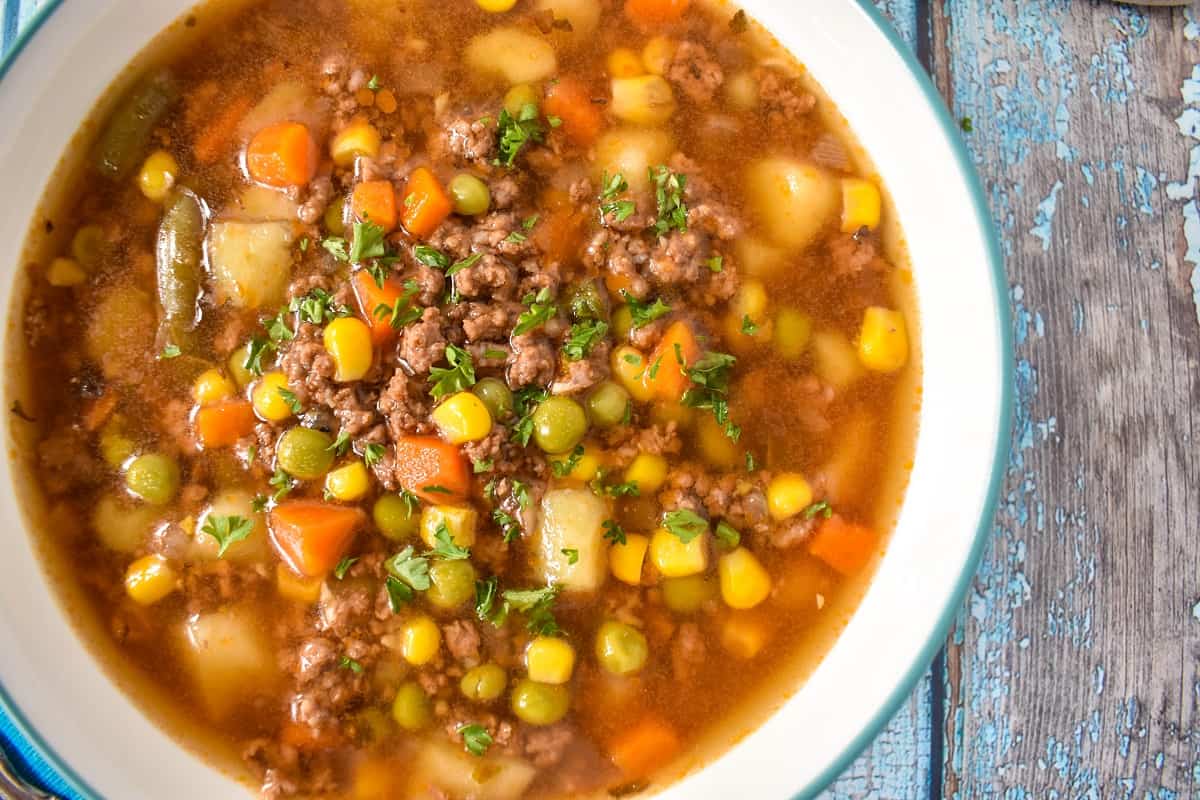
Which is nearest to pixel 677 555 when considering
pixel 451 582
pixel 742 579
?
pixel 742 579

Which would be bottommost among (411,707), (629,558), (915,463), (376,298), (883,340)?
(411,707)

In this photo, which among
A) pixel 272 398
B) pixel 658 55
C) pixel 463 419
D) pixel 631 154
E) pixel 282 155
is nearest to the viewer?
pixel 463 419

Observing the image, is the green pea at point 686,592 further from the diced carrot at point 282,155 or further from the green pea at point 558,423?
the diced carrot at point 282,155

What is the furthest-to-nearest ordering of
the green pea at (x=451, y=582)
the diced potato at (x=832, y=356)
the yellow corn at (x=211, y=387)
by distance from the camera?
the diced potato at (x=832, y=356) < the yellow corn at (x=211, y=387) < the green pea at (x=451, y=582)

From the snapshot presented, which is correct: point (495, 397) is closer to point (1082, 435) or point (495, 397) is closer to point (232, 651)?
point (232, 651)

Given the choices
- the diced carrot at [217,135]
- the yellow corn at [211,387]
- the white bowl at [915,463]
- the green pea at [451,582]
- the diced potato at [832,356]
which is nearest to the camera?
the white bowl at [915,463]

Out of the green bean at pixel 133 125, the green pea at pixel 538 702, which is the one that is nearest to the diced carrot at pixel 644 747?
the green pea at pixel 538 702

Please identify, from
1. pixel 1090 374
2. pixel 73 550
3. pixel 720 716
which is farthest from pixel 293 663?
pixel 1090 374
